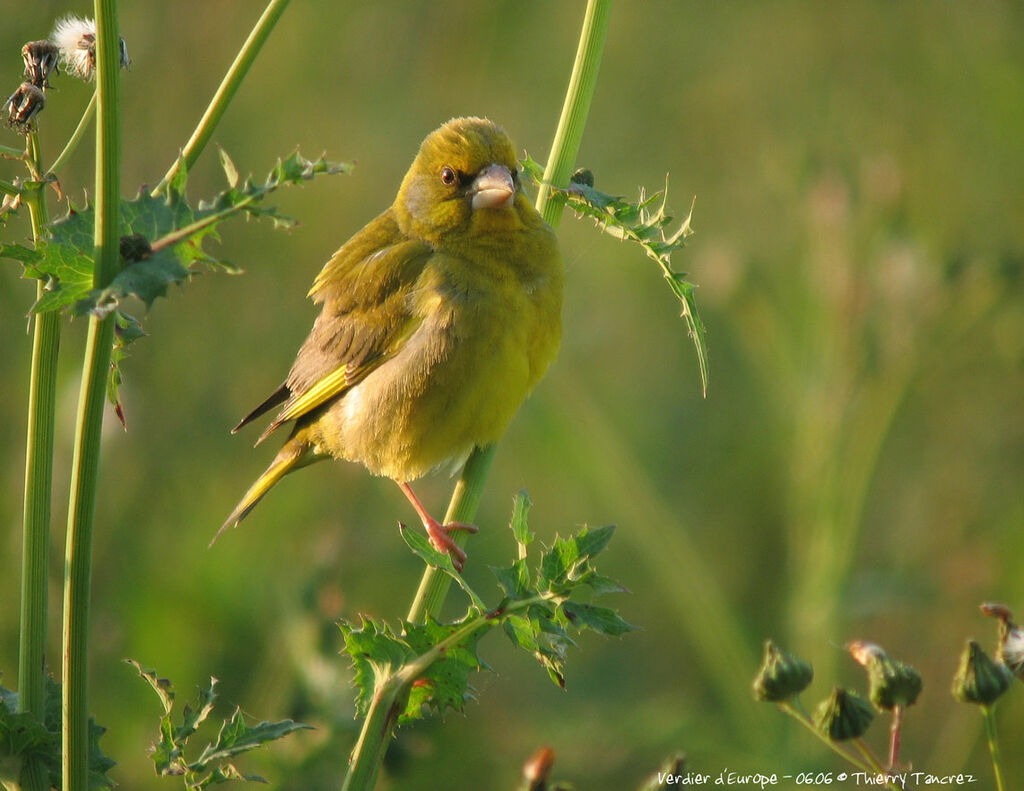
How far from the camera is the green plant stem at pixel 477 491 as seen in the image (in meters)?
1.97

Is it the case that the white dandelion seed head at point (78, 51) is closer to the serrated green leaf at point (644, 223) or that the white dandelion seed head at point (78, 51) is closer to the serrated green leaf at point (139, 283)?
the serrated green leaf at point (139, 283)

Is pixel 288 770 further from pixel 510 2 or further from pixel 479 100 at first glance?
pixel 510 2

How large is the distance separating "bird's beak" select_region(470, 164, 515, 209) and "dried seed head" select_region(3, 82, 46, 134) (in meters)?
1.73

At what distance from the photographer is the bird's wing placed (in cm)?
366

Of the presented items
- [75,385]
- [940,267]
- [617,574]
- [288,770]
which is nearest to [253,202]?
[288,770]

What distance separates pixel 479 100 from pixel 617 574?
303 centimetres

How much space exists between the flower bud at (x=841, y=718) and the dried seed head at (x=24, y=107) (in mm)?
1684

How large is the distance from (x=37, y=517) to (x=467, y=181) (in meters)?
2.05

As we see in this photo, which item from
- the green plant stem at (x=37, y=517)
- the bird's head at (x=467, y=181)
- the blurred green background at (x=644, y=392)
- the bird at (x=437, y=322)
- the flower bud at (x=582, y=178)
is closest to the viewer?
the green plant stem at (x=37, y=517)

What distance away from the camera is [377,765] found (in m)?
1.98

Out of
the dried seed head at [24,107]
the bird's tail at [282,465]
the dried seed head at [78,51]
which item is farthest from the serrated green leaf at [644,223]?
the bird's tail at [282,465]

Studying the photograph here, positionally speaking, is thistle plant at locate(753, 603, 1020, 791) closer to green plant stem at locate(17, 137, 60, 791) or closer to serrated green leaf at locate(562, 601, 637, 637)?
serrated green leaf at locate(562, 601, 637, 637)

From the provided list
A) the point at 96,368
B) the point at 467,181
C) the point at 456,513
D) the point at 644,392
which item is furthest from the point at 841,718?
the point at 644,392

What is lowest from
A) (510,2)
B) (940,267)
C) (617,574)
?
(617,574)
